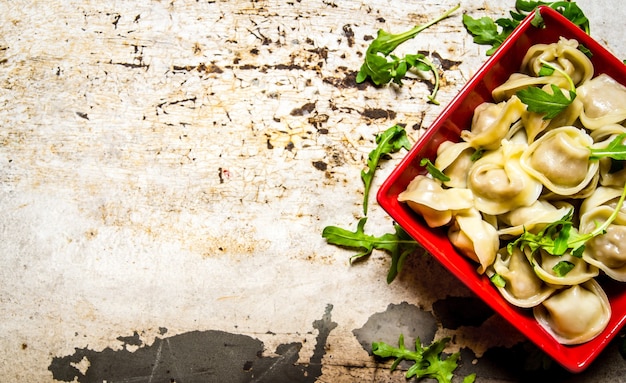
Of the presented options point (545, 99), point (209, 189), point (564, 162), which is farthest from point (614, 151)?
point (209, 189)

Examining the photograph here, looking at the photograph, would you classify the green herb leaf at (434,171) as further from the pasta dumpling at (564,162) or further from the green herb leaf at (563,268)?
the green herb leaf at (563,268)

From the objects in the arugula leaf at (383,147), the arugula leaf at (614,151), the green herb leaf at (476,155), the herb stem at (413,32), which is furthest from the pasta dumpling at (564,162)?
the herb stem at (413,32)

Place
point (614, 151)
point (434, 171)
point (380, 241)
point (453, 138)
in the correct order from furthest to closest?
point (380, 241) < point (453, 138) < point (434, 171) < point (614, 151)

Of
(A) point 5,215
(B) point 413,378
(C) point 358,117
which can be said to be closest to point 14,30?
(A) point 5,215

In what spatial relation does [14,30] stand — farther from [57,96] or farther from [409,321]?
[409,321]

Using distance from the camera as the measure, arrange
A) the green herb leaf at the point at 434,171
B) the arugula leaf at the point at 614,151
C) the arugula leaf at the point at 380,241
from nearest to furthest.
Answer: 1. the arugula leaf at the point at 614,151
2. the green herb leaf at the point at 434,171
3. the arugula leaf at the point at 380,241

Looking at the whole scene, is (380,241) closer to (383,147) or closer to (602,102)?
(383,147)

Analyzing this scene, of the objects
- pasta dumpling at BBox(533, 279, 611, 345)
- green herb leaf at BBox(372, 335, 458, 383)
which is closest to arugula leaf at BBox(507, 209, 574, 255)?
pasta dumpling at BBox(533, 279, 611, 345)
